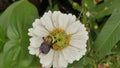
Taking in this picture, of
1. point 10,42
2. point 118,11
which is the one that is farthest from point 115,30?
point 10,42

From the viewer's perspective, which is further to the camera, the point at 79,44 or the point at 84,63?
the point at 84,63

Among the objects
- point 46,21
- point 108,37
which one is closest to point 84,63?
point 108,37

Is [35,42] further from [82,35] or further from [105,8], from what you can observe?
[105,8]

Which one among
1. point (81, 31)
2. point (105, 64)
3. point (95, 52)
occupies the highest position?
point (81, 31)

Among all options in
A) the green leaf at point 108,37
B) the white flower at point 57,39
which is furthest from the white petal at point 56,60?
the green leaf at point 108,37

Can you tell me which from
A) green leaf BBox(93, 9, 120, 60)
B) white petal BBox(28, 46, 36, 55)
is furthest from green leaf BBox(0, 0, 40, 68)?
green leaf BBox(93, 9, 120, 60)

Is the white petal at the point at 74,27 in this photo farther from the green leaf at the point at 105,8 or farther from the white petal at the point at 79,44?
the green leaf at the point at 105,8

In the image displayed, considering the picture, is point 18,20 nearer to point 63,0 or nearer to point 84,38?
point 84,38
